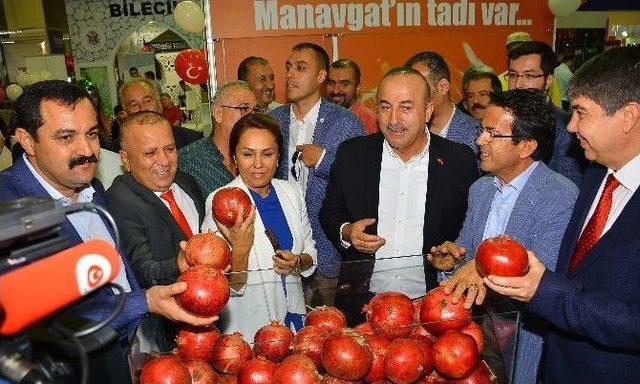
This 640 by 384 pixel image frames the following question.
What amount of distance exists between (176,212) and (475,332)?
1.46 m

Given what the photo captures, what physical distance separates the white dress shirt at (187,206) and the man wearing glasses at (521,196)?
115cm

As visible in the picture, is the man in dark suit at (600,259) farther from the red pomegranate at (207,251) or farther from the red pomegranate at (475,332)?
the red pomegranate at (207,251)

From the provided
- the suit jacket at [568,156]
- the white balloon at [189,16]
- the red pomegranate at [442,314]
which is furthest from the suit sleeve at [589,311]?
the white balloon at [189,16]

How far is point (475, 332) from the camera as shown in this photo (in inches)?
59.1

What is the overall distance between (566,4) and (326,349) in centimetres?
548

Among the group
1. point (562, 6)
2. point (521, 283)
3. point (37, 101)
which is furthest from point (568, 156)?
point (562, 6)

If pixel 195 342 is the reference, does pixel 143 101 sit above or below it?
above

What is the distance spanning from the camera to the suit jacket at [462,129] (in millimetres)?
3609

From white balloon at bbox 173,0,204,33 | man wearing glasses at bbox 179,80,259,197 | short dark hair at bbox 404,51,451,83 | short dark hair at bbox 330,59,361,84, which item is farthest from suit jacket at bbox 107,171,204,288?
white balloon at bbox 173,0,204,33

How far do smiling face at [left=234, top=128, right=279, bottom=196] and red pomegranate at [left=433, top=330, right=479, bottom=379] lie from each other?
4.36 feet

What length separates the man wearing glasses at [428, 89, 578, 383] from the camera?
1971mm

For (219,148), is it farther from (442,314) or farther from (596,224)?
(596,224)

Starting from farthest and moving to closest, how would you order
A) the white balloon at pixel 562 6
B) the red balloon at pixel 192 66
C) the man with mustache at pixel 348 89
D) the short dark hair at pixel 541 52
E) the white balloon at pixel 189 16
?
the white balloon at pixel 189 16 < the red balloon at pixel 192 66 < the white balloon at pixel 562 6 < the man with mustache at pixel 348 89 < the short dark hair at pixel 541 52

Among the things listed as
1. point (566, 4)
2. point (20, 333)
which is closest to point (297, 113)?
point (20, 333)
